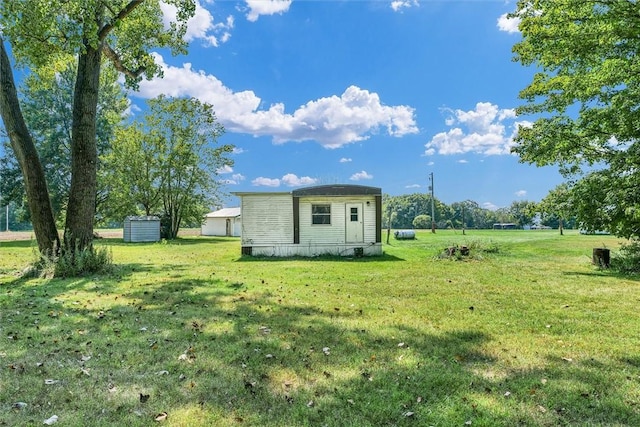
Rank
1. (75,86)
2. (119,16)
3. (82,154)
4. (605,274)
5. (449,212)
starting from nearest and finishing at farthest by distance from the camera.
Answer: (119,16) → (75,86) → (82,154) → (605,274) → (449,212)

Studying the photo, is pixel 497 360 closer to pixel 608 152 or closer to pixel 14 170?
pixel 608 152

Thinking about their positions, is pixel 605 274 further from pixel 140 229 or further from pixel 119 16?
pixel 140 229

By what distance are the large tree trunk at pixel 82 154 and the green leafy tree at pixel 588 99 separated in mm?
11025

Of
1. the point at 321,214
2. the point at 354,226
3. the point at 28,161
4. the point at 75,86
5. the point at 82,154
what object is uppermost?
the point at 75,86

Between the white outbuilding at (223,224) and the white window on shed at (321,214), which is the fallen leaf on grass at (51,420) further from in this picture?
the white outbuilding at (223,224)

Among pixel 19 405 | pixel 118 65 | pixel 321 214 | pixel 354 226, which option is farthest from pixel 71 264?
pixel 354 226

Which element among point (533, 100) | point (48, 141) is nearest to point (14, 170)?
point (48, 141)

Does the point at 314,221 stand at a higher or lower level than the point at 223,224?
lower

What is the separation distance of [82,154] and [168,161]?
19107 mm

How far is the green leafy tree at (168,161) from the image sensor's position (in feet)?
86.8

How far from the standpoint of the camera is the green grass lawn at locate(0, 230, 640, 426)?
2625 mm

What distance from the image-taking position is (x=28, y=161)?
8375 millimetres

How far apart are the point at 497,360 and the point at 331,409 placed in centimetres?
191

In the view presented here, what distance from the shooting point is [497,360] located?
3598mm
